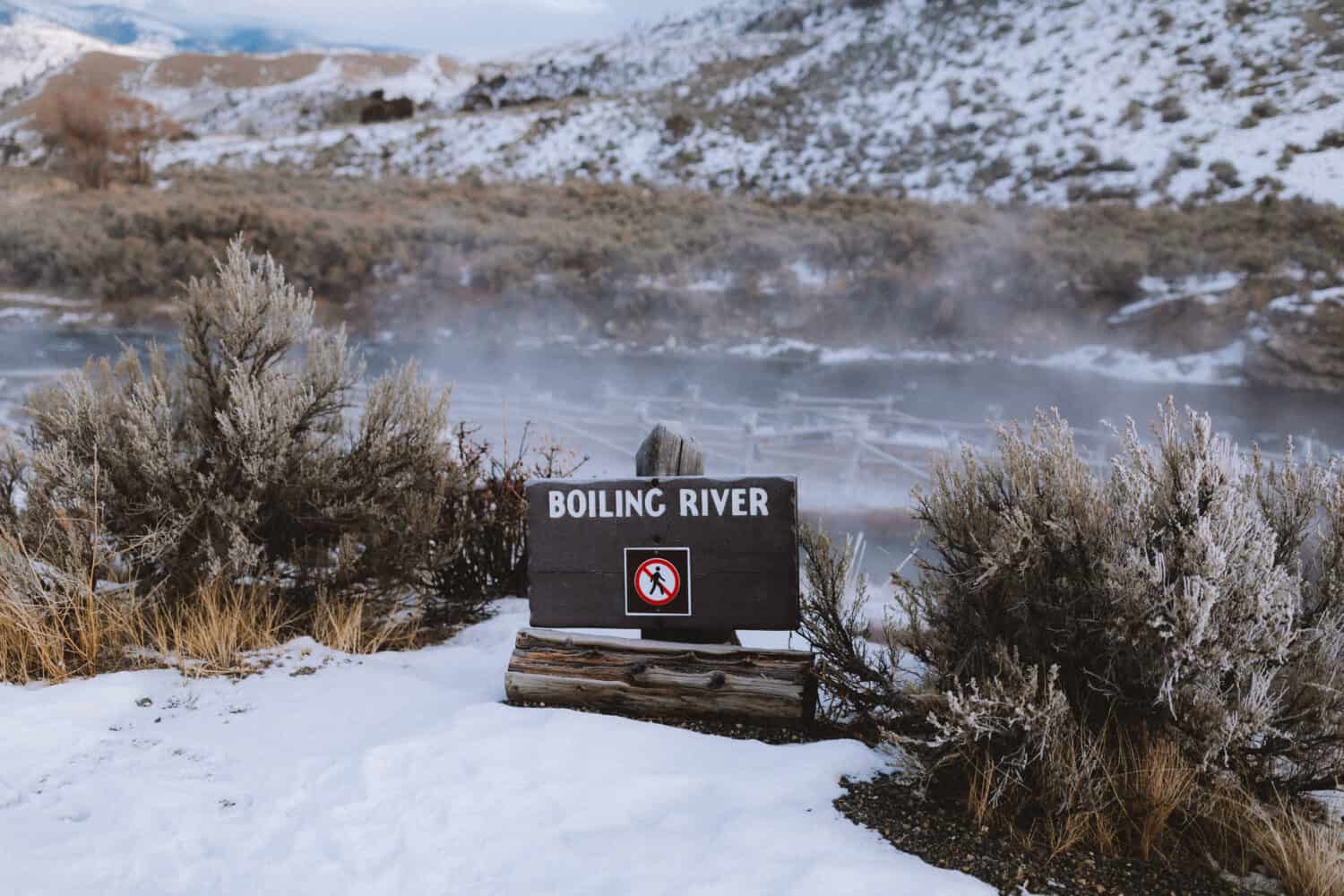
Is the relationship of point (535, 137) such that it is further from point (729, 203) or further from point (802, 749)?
point (802, 749)

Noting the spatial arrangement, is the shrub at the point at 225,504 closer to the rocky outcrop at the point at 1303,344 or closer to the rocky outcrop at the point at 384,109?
the rocky outcrop at the point at 1303,344

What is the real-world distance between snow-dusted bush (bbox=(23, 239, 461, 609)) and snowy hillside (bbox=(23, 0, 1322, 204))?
13.9 m

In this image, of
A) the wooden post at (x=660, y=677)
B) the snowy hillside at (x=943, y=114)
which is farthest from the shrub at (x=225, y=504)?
the snowy hillside at (x=943, y=114)

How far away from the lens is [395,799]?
2.52 m

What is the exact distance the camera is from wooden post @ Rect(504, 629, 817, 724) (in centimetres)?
309

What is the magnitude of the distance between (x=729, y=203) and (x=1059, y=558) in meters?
16.2

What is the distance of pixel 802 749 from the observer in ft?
9.40

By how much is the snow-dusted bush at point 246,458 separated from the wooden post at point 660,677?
Result: 1330 millimetres

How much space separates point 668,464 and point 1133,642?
66.7 inches

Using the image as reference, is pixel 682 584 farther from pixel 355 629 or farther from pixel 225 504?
pixel 225 504

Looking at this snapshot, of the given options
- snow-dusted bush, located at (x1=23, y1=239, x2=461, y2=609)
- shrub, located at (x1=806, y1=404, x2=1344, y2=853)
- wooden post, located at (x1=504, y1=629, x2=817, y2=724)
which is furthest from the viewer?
snow-dusted bush, located at (x1=23, y1=239, x2=461, y2=609)

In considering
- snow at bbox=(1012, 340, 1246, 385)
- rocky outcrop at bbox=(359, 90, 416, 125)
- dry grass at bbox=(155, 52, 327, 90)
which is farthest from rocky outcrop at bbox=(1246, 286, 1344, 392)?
dry grass at bbox=(155, 52, 327, 90)

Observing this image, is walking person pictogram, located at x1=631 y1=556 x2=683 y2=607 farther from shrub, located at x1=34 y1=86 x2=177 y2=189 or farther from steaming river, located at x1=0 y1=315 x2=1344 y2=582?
shrub, located at x1=34 y1=86 x2=177 y2=189

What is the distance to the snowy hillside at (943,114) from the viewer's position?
14844 millimetres
